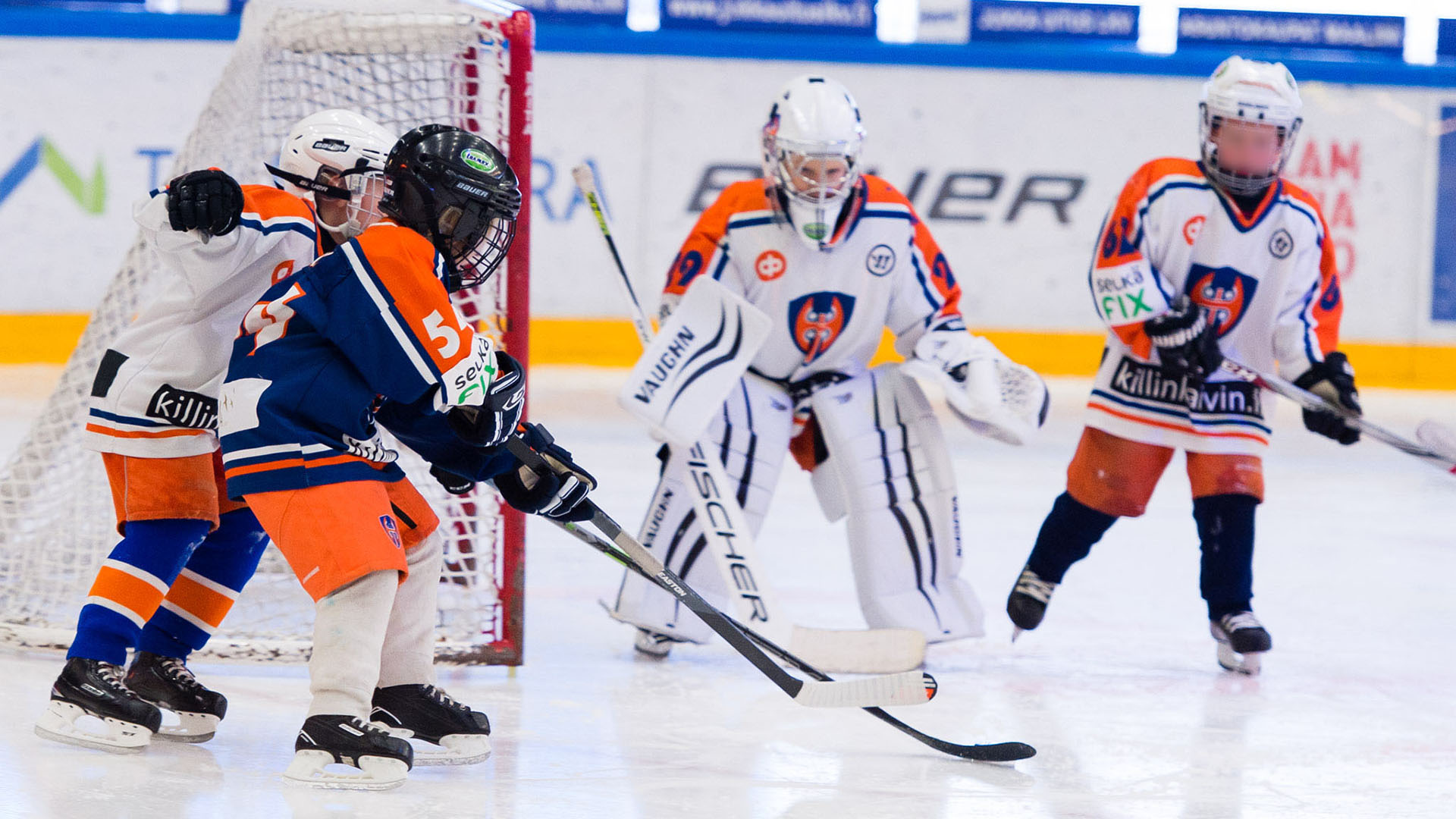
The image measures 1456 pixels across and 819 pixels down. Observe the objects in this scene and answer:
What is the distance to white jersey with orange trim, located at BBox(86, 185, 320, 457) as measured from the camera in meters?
2.19

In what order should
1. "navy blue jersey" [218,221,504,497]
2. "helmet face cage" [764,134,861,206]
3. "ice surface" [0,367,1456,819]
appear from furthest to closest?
"helmet face cage" [764,134,861,206], "ice surface" [0,367,1456,819], "navy blue jersey" [218,221,504,497]

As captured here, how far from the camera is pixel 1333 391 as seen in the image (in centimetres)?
298

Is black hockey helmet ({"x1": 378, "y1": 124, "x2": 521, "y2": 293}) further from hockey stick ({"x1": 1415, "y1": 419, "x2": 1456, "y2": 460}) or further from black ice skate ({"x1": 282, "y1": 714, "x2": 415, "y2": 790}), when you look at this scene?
hockey stick ({"x1": 1415, "y1": 419, "x2": 1456, "y2": 460})

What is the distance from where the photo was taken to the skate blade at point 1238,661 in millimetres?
2908

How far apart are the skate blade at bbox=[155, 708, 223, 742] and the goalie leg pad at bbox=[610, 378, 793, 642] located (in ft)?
2.77

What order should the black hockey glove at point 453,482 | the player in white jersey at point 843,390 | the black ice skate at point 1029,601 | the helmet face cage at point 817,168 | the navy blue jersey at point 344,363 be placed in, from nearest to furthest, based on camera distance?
the navy blue jersey at point 344,363 < the black hockey glove at point 453,482 < the helmet face cage at point 817,168 < the player in white jersey at point 843,390 < the black ice skate at point 1029,601

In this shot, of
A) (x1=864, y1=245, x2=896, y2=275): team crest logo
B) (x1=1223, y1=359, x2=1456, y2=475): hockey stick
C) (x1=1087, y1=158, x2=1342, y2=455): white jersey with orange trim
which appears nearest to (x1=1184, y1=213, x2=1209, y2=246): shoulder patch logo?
(x1=1087, y1=158, x2=1342, y2=455): white jersey with orange trim

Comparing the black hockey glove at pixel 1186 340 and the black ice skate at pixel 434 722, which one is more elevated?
the black hockey glove at pixel 1186 340

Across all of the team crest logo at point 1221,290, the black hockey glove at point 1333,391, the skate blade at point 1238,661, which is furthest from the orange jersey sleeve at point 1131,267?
the skate blade at point 1238,661

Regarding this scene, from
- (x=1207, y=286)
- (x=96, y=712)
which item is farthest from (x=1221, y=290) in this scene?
(x=96, y=712)

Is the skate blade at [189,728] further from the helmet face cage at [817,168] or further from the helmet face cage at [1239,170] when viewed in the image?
the helmet face cage at [1239,170]

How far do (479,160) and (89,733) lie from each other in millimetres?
971

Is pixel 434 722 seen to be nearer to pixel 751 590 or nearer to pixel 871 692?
pixel 871 692

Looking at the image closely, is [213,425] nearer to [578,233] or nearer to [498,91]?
[498,91]
